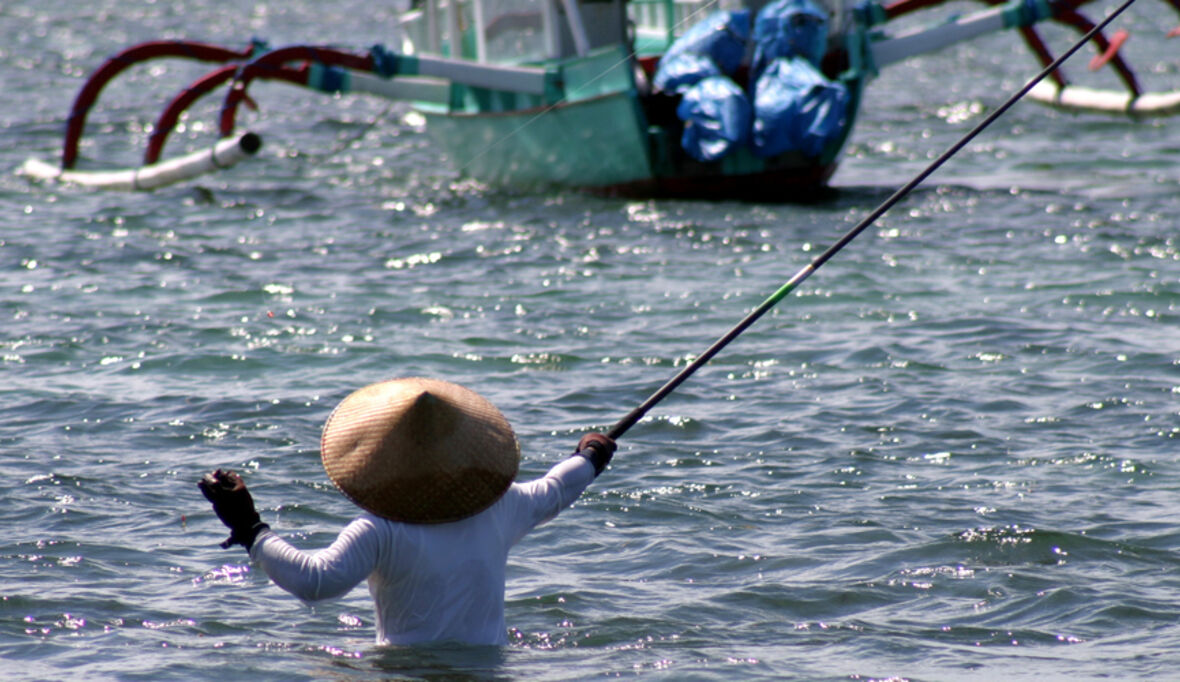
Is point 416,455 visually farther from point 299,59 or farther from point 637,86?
point 299,59

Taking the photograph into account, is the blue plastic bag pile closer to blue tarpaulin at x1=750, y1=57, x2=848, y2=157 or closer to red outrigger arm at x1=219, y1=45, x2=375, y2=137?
blue tarpaulin at x1=750, y1=57, x2=848, y2=157

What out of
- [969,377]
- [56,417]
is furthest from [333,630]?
[969,377]

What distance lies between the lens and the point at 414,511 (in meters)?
4.25

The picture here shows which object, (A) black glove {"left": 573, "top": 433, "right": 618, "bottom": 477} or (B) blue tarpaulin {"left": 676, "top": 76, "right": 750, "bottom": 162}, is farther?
(B) blue tarpaulin {"left": 676, "top": 76, "right": 750, "bottom": 162}

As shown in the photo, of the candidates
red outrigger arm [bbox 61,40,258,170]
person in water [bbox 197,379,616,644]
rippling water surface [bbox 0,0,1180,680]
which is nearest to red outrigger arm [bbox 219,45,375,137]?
red outrigger arm [bbox 61,40,258,170]

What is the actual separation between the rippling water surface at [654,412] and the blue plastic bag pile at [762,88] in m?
0.65

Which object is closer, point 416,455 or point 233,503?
point 233,503

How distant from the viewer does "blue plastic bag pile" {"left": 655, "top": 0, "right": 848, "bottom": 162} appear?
14.0 metres

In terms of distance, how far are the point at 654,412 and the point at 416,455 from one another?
414 centimetres

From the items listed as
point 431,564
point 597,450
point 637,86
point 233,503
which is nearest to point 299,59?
point 637,86

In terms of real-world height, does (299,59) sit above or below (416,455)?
below

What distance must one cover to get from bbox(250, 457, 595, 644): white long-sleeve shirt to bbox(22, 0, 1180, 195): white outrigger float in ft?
31.4

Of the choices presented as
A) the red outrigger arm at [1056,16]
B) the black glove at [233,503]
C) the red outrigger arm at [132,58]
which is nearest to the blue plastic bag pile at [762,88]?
the red outrigger arm at [1056,16]

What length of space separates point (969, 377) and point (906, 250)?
3577 mm
